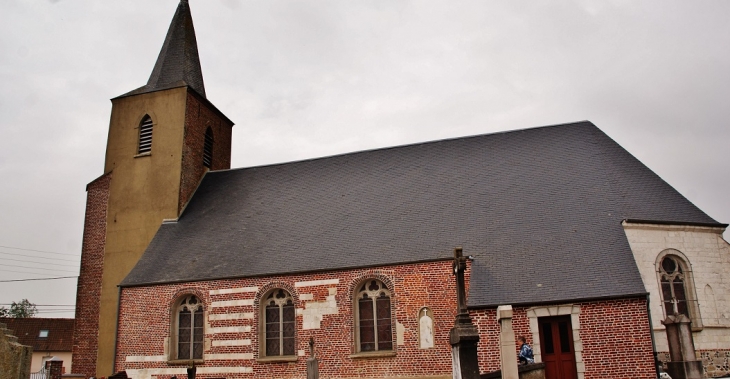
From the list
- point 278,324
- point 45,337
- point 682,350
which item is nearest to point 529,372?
point 682,350

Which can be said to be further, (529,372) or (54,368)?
(54,368)

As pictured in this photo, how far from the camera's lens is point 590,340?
Answer: 42.5 ft

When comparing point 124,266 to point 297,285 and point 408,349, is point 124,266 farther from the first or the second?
point 408,349

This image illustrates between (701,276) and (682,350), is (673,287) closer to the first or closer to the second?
(701,276)

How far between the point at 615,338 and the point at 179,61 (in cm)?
1723

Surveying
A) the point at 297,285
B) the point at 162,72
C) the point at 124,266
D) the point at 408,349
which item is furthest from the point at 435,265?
the point at 162,72

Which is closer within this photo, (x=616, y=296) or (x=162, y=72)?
(x=616, y=296)

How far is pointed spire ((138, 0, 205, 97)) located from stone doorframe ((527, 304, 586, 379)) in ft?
47.1

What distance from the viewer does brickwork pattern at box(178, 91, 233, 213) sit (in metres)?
20.9

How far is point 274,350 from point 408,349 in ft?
12.1

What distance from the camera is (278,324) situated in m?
16.3

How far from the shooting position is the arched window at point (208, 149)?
2236cm

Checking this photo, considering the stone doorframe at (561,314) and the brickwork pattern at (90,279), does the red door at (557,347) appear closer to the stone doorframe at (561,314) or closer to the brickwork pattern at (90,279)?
the stone doorframe at (561,314)

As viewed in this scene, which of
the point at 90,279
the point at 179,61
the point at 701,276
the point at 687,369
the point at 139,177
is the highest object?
the point at 179,61
